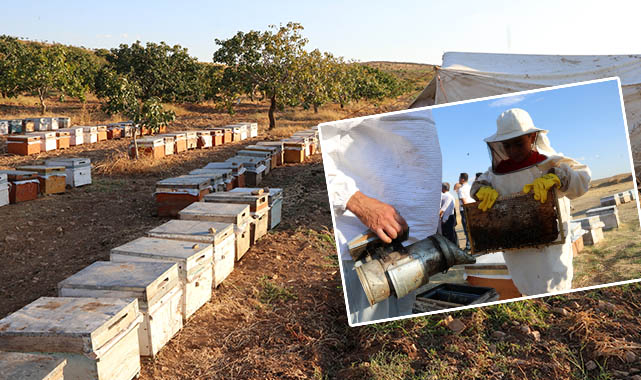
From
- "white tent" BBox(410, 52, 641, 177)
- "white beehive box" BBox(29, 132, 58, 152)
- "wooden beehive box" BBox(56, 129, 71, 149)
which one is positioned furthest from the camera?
"wooden beehive box" BBox(56, 129, 71, 149)

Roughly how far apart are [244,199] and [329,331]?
254cm

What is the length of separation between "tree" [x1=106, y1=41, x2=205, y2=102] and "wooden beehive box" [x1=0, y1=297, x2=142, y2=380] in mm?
25155

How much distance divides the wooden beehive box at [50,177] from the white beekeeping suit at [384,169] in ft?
27.3

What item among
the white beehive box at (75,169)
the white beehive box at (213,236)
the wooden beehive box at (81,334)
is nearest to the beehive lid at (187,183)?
the white beehive box at (213,236)

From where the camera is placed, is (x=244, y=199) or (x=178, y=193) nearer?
(x=244, y=199)

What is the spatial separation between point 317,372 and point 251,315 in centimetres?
113

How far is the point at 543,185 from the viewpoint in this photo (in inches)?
85.3

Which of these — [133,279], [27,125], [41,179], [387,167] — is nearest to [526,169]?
[387,167]

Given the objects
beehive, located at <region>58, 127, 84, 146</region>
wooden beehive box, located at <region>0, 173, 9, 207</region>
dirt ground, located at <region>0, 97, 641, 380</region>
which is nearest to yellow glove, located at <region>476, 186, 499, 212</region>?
dirt ground, located at <region>0, 97, 641, 380</region>

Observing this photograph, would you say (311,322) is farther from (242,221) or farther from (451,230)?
(451,230)

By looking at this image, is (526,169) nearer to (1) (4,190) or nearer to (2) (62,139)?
(1) (4,190)

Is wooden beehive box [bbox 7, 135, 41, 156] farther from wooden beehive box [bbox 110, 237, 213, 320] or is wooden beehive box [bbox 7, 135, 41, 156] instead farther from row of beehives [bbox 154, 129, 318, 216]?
wooden beehive box [bbox 110, 237, 213, 320]

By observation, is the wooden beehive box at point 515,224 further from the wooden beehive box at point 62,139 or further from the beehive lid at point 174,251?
the wooden beehive box at point 62,139

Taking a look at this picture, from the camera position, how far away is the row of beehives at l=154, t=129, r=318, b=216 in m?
7.79
